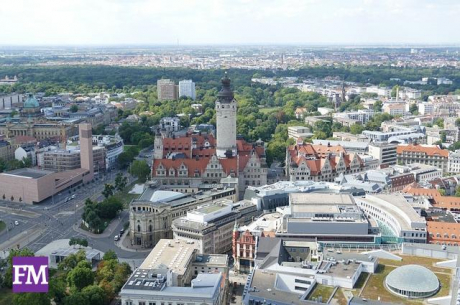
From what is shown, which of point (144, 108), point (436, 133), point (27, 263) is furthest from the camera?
point (144, 108)

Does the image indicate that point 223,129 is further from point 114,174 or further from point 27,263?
point 27,263

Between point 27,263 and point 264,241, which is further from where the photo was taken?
point 264,241

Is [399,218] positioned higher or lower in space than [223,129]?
lower

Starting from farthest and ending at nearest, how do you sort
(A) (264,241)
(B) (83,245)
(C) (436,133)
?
(C) (436,133) < (B) (83,245) < (A) (264,241)

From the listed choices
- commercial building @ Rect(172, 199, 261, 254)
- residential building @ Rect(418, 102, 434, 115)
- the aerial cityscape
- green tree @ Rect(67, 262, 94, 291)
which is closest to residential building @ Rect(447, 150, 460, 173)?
the aerial cityscape

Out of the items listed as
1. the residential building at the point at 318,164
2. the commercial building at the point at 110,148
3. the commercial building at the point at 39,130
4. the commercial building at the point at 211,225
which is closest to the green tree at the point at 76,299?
the commercial building at the point at 211,225

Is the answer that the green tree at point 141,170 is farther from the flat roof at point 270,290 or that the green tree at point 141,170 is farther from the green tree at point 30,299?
the flat roof at point 270,290

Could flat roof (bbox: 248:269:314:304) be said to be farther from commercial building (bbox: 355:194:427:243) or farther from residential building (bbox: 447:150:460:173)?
residential building (bbox: 447:150:460:173)

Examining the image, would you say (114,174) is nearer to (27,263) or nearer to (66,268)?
(66,268)

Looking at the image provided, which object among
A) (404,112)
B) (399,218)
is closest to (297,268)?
(399,218)
